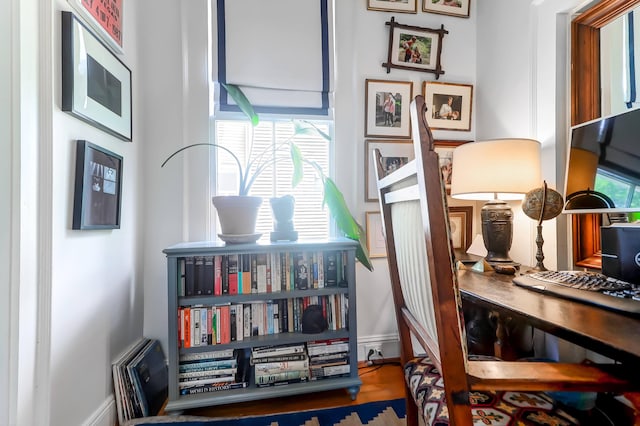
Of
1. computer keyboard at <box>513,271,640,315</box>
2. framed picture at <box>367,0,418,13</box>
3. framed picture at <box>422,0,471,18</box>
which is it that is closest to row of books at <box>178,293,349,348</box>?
computer keyboard at <box>513,271,640,315</box>

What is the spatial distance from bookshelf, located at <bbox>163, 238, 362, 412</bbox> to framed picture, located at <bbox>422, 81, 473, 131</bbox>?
113cm

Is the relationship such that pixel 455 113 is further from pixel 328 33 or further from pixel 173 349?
pixel 173 349

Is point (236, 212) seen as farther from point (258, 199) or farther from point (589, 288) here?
point (589, 288)

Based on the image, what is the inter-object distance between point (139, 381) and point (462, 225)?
6.84ft

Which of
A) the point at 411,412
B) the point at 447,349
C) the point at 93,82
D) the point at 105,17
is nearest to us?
the point at 447,349

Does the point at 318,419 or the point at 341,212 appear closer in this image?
the point at 318,419

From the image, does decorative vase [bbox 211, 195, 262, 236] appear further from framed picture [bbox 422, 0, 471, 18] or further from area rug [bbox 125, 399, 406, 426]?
framed picture [bbox 422, 0, 471, 18]

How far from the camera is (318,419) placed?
4.53ft

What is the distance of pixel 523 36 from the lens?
1.68 m

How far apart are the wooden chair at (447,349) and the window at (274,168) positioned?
3.71ft

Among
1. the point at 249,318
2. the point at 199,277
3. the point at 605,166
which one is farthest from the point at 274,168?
the point at 605,166

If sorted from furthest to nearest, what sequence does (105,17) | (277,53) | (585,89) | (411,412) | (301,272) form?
1. (277,53)
2. (301,272)
3. (585,89)
4. (105,17)
5. (411,412)

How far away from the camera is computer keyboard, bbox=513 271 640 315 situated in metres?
0.79

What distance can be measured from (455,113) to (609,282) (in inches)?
55.9
